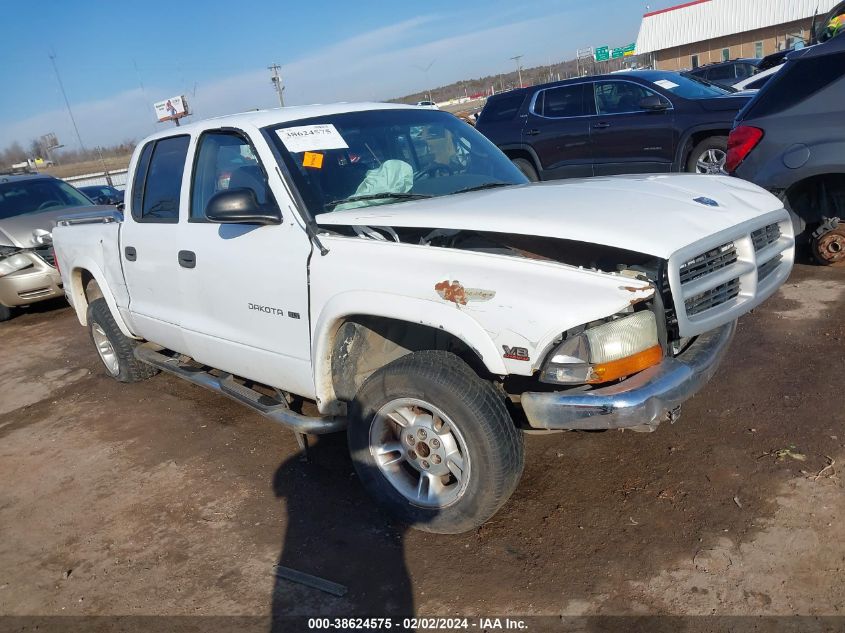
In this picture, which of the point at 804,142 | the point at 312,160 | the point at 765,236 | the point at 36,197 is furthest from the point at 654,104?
the point at 36,197

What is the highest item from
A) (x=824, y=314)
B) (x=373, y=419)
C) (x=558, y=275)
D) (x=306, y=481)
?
(x=558, y=275)

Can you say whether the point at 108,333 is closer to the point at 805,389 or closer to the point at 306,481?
the point at 306,481

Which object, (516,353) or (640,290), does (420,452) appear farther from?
(640,290)

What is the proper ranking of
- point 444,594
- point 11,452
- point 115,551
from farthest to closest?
point 11,452, point 115,551, point 444,594

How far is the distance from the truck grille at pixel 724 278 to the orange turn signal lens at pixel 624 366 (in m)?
0.15

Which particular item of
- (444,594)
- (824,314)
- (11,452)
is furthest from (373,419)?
(824,314)

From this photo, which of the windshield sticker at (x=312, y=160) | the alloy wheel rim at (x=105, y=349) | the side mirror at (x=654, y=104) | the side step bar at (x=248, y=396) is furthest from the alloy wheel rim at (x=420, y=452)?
the side mirror at (x=654, y=104)

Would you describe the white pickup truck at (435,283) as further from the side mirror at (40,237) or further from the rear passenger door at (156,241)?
the side mirror at (40,237)

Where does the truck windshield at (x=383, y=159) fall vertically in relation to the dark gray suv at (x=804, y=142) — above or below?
above

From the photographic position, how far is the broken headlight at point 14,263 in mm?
8242

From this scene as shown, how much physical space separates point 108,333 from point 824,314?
552 centimetres

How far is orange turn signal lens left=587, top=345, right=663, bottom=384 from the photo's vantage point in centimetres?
254

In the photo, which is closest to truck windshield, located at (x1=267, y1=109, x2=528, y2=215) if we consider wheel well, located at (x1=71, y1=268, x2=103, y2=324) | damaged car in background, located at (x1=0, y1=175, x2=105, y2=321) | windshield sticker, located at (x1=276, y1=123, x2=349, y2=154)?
windshield sticker, located at (x1=276, y1=123, x2=349, y2=154)

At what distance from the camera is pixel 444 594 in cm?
270
